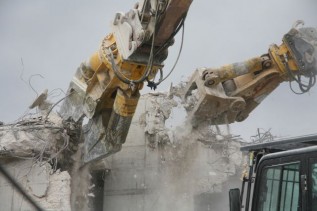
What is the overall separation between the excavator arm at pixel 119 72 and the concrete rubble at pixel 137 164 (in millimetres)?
464

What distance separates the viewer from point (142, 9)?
5.86m

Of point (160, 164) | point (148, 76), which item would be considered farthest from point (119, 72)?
point (160, 164)

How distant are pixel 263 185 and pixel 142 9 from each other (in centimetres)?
280

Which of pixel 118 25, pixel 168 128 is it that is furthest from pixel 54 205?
pixel 118 25

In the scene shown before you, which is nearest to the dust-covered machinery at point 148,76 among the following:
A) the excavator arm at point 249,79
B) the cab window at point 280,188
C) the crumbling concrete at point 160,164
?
the excavator arm at point 249,79

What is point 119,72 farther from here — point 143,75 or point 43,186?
point 43,186

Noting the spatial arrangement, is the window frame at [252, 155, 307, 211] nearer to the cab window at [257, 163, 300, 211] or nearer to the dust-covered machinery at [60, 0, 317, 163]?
the cab window at [257, 163, 300, 211]

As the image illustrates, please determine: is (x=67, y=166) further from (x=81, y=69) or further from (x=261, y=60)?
(x=261, y=60)

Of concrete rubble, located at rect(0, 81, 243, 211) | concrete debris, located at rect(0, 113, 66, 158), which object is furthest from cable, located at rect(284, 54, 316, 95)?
concrete debris, located at rect(0, 113, 66, 158)

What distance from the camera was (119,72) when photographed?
6.44m

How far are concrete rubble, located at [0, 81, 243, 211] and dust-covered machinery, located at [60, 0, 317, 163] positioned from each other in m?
0.46

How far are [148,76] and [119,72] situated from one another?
0.51m

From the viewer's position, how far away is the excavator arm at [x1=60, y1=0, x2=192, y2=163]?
5672mm

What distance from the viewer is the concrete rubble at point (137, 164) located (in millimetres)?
8102
